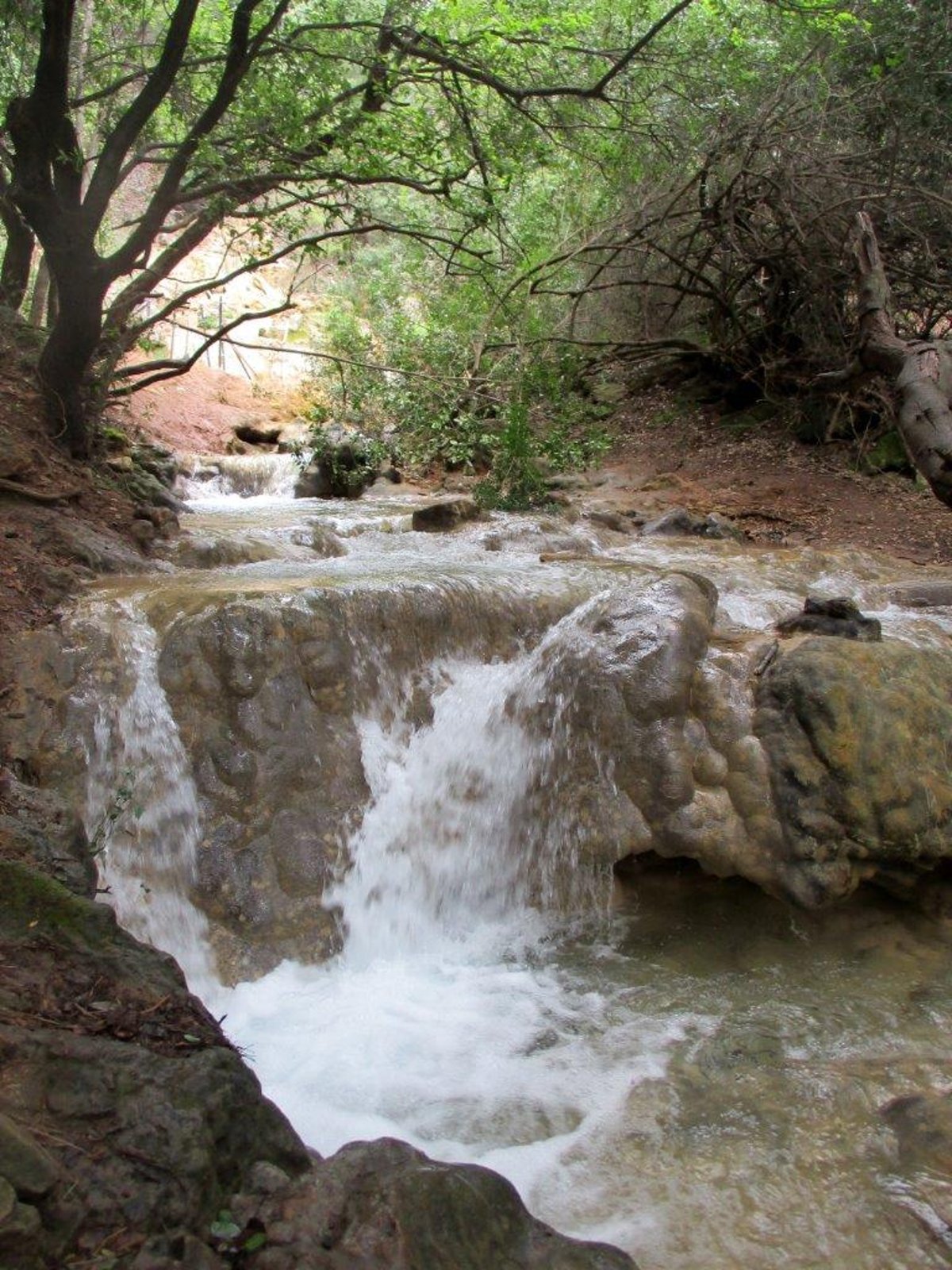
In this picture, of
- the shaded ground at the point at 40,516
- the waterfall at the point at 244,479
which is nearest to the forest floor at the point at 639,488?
the shaded ground at the point at 40,516

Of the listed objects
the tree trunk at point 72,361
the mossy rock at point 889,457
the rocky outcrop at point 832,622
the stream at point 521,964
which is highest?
the tree trunk at point 72,361

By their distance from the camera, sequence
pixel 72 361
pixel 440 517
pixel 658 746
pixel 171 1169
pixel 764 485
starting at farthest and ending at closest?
pixel 764 485 < pixel 440 517 < pixel 72 361 < pixel 658 746 < pixel 171 1169

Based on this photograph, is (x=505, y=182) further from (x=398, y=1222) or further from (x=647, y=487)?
(x=398, y=1222)

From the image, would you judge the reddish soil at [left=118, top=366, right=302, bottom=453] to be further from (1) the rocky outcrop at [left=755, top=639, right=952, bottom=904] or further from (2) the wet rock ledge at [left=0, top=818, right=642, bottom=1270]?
(2) the wet rock ledge at [left=0, top=818, right=642, bottom=1270]

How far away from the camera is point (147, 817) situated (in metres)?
4.37

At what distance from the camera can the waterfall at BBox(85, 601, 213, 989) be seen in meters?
4.18

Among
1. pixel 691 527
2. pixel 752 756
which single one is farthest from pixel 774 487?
pixel 752 756

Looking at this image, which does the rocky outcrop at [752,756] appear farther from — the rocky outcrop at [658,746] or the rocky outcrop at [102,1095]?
the rocky outcrop at [102,1095]

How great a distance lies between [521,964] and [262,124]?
567cm

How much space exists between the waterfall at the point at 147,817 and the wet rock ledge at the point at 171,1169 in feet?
5.95

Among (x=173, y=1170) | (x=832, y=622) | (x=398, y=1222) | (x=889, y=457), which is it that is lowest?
(x=398, y=1222)

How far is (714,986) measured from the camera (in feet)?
13.4

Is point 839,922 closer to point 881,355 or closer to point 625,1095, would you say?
point 625,1095

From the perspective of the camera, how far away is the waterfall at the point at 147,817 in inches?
165
